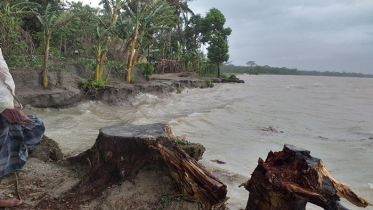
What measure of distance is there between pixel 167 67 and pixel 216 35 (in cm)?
980

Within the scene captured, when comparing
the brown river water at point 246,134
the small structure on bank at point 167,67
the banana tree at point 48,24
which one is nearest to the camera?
the brown river water at point 246,134

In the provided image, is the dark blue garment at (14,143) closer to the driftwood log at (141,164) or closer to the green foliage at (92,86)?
the driftwood log at (141,164)

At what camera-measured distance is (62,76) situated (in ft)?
34.2

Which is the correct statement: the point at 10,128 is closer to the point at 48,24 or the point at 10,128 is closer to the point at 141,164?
the point at 141,164

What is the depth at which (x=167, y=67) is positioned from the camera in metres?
26.3

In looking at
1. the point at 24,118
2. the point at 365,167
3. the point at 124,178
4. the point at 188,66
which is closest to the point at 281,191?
the point at 124,178

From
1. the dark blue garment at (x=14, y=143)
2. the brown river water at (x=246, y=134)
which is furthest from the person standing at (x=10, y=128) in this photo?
the brown river water at (x=246, y=134)

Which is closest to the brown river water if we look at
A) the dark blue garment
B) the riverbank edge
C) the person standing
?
the riverbank edge

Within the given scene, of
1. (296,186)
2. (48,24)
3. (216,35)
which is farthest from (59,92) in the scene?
(216,35)

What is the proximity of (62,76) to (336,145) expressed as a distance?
30.1 ft

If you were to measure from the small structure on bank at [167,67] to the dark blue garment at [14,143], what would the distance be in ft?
72.2

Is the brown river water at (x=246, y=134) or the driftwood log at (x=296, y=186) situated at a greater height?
the driftwood log at (x=296, y=186)

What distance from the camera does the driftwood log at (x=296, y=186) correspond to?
2170 millimetres

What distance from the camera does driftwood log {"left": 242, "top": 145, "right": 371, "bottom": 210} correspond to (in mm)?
2170
